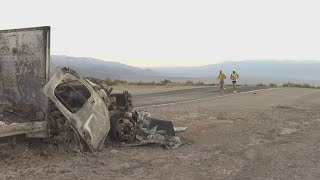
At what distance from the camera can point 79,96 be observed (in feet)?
32.7

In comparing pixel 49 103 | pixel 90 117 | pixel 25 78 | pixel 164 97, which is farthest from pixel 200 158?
pixel 164 97

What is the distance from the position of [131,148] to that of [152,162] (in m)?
1.36

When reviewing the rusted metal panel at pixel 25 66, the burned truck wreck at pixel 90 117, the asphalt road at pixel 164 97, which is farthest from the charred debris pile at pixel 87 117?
the asphalt road at pixel 164 97

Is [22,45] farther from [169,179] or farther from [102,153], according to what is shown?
[169,179]

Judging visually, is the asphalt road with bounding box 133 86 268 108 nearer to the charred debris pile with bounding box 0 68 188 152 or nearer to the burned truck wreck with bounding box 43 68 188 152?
the burned truck wreck with bounding box 43 68 188 152

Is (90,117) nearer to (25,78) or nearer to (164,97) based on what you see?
(25,78)

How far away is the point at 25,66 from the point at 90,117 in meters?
1.85

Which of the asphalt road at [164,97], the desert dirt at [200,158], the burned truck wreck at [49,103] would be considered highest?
the burned truck wreck at [49,103]

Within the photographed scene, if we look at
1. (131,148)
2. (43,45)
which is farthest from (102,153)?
(43,45)

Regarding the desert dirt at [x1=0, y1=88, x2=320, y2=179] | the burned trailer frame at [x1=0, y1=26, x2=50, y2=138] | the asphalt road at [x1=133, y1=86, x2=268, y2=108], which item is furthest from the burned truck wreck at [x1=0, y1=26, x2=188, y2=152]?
the asphalt road at [x1=133, y1=86, x2=268, y2=108]

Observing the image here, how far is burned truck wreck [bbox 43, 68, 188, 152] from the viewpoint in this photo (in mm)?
9320

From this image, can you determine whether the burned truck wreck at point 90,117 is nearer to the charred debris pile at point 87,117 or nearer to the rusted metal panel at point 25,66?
the charred debris pile at point 87,117

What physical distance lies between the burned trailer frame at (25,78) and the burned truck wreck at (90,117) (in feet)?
1.09

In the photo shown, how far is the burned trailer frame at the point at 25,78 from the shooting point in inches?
363
